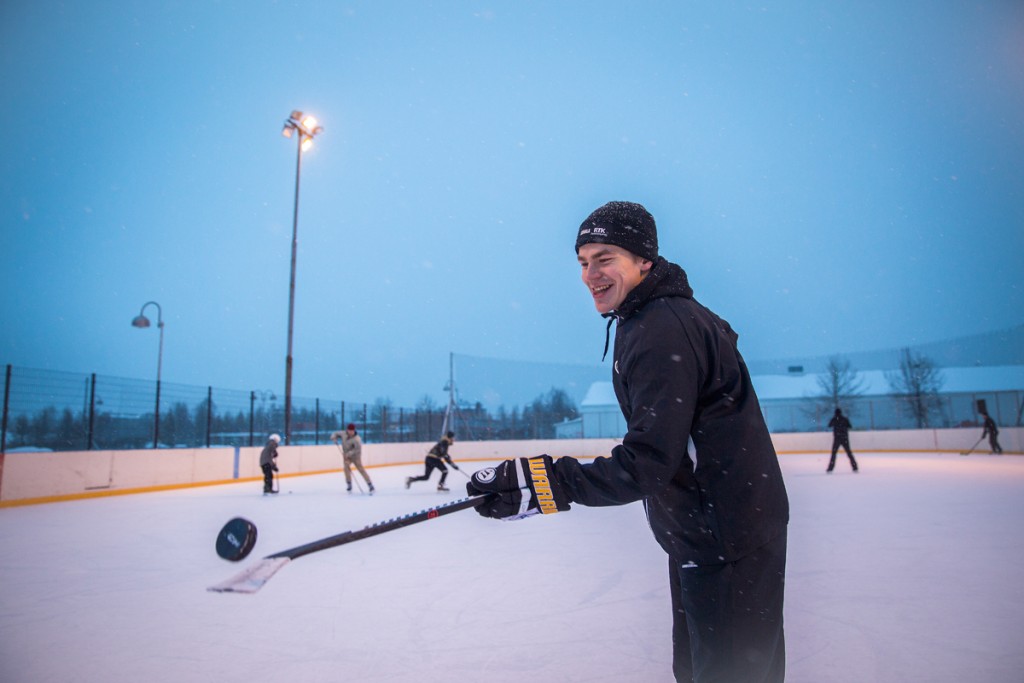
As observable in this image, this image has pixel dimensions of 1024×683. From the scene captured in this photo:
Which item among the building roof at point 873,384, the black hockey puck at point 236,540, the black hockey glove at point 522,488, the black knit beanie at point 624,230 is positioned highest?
the building roof at point 873,384

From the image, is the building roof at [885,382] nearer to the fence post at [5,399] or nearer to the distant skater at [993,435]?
the distant skater at [993,435]

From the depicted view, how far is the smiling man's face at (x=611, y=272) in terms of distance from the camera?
158 centimetres

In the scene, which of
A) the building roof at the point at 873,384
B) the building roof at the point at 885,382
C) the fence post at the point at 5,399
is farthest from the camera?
the building roof at the point at 885,382

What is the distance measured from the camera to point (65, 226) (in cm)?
10712

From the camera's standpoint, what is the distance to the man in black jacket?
1255 millimetres

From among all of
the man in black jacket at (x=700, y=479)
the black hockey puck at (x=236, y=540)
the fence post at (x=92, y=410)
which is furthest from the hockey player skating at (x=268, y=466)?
the man in black jacket at (x=700, y=479)

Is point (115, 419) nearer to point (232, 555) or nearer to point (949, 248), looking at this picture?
point (232, 555)

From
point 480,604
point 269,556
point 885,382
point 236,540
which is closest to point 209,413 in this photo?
point 480,604

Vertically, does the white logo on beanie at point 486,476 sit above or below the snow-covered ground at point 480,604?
above

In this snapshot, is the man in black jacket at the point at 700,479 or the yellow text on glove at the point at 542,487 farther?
the yellow text on glove at the point at 542,487

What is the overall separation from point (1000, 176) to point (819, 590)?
429ft

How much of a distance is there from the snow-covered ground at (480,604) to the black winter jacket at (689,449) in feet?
4.99

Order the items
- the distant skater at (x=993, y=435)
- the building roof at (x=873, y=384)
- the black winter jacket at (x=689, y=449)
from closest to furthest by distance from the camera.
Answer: the black winter jacket at (x=689, y=449) < the distant skater at (x=993, y=435) < the building roof at (x=873, y=384)

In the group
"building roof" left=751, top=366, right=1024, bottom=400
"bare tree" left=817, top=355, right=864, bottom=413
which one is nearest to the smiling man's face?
"building roof" left=751, top=366, right=1024, bottom=400
